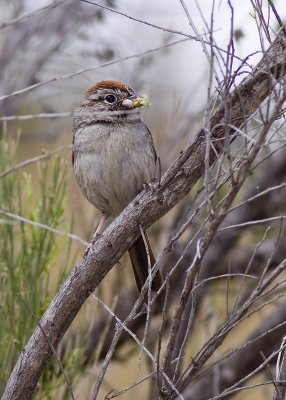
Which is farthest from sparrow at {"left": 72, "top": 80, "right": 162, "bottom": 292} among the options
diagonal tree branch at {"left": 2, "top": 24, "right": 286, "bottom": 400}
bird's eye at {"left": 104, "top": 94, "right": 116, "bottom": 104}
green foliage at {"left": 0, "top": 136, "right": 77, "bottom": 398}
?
diagonal tree branch at {"left": 2, "top": 24, "right": 286, "bottom": 400}

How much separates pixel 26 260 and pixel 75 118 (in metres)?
0.84

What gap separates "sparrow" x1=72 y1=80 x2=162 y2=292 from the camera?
12.9 ft

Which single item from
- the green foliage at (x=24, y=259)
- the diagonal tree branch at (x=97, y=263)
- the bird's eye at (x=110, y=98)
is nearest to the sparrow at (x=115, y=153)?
the bird's eye at (x=110, y=98)

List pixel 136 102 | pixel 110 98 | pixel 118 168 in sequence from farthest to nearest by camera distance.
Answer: pixel 110 98 → pixel 136 102 → pixel 118 168

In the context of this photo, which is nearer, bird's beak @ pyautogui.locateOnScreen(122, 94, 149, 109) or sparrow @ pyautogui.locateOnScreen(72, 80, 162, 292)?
sparrow @ pyautogui.locateOnScreen(72, 80, 162, 292)

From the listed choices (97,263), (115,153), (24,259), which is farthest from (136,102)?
(97,263)

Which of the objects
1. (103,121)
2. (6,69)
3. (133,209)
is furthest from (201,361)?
(6,69)

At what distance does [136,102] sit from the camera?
4.12 meters

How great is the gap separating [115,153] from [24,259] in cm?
65

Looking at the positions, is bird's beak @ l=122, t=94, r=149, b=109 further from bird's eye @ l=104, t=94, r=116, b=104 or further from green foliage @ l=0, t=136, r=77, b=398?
green foliage @ l=0, t=136, r=77, b=398

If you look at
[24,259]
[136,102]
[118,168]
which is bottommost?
[24,259]

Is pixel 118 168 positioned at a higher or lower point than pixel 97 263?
higher

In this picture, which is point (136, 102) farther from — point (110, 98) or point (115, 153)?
point (115, 153)

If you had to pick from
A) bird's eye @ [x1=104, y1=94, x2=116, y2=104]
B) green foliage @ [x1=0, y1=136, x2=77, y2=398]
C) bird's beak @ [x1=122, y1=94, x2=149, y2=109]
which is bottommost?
green foliage @ [x1=0, y1=136, x2=77, y2=398]
